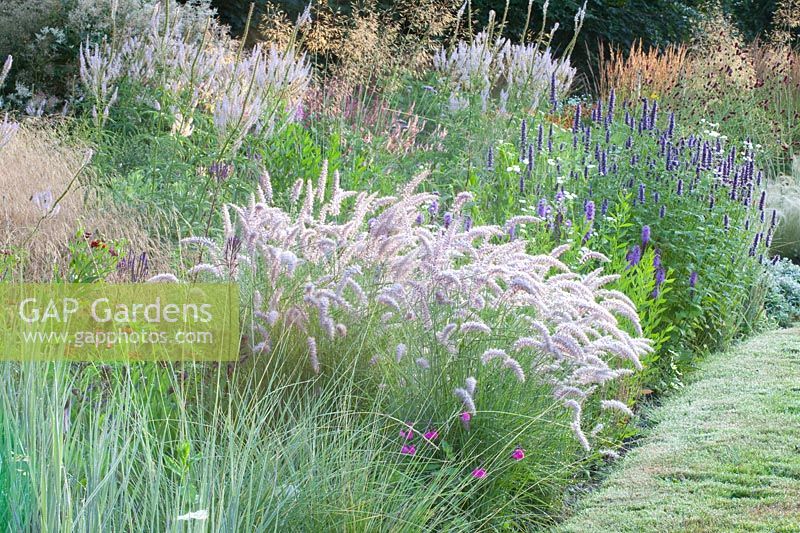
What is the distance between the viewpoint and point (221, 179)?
571cm

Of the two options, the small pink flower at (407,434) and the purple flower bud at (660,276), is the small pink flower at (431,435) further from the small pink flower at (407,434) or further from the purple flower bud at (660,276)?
the purple flower bud at (660,276)

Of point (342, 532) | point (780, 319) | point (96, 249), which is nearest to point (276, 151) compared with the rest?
point (96, 249)

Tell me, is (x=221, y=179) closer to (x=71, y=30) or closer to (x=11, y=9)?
(x=71, y=30)

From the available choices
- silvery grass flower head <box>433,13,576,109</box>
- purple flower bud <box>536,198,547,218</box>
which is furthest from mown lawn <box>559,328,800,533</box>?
silvery grass flower head <box>433,13,576,109</box>

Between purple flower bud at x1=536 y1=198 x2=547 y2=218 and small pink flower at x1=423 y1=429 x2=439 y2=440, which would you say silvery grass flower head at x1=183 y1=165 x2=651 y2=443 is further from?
purple flower bud at x1=536 y1=198 x2=547 y2=218

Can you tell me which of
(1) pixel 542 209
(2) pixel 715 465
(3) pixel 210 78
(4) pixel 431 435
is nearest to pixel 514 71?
(3) pixel 210 78

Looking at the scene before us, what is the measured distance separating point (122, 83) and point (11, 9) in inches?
161

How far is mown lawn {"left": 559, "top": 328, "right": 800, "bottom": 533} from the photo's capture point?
3.56 metres

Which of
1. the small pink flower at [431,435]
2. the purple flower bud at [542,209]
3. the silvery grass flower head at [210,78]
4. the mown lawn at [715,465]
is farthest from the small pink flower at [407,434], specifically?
the silvery grass flower head at [210,78]

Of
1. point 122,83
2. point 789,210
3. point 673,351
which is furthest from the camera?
point 789,210

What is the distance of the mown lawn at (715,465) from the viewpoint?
3.56 m

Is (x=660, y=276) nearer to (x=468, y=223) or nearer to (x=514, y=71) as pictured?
(x=468, y=223)

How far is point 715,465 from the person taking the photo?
4.05 metres

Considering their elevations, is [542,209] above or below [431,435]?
above
